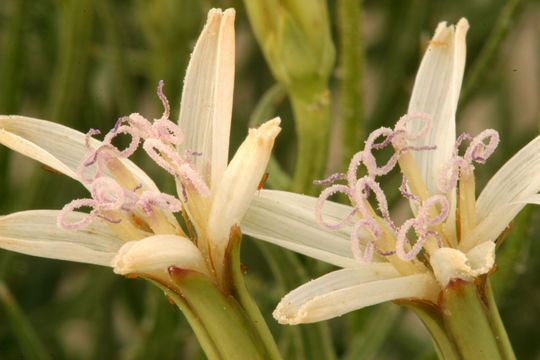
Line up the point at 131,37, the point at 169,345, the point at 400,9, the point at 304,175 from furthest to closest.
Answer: the point at 131,37 < the point at 400,9 < the point at 169,345 < the point at 304,175

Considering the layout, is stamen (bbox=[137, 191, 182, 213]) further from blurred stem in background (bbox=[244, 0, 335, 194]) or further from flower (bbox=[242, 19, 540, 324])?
blurred stem in background (bbox=[244, 0, 335, 194])

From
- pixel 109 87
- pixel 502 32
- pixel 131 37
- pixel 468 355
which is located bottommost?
pixel 468 355

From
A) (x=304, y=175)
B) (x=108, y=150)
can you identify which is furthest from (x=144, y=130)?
(x=304, y=175)

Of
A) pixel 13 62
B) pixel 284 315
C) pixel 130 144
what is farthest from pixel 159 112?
pixel 284 315

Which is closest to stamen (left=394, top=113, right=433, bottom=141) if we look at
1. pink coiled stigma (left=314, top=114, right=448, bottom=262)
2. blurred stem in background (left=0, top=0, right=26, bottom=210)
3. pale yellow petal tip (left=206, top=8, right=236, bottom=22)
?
pink coiled stigma (left=314, top=114, right=448, bottom=262)

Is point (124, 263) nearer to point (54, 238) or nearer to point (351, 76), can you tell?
point (54, 238)

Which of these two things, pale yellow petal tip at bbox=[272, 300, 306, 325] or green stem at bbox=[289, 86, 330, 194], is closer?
pale yellow petal tip at bbox=[272, 300, 306, 325]

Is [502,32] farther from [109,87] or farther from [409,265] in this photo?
[109,87]
